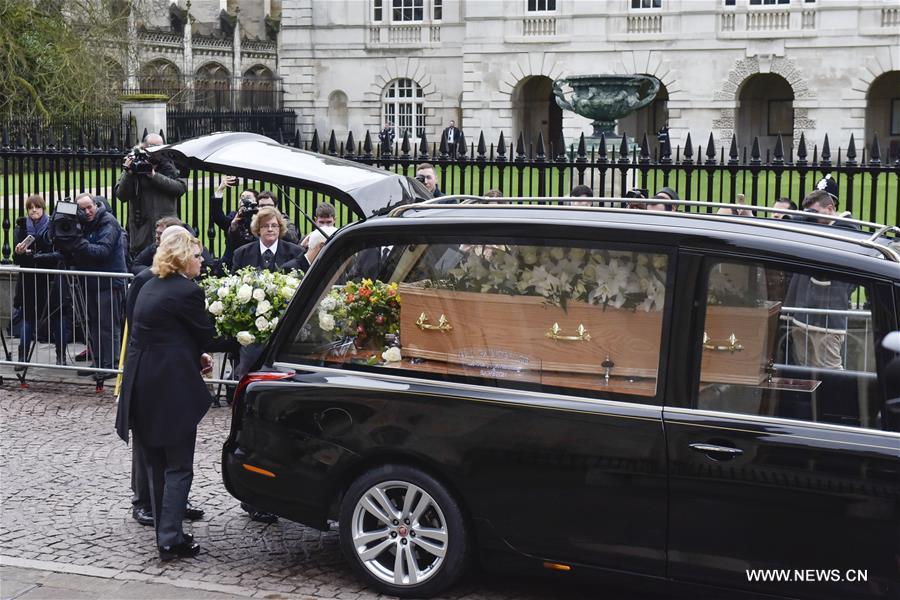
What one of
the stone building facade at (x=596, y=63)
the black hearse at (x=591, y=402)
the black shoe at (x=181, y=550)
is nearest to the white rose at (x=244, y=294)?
the black hearse at (x=591, y=402)

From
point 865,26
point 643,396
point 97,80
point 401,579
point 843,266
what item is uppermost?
point 865,26

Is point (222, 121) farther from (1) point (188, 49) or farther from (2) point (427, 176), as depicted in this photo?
(2) point (427, 176)

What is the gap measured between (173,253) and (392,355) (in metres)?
1.35

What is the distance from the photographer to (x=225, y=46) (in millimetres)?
62562

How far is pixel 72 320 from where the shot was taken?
1123 cm

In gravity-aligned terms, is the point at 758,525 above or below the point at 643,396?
below

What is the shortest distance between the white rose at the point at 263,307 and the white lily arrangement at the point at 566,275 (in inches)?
63.6

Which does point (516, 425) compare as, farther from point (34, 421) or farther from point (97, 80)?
point (97, 80)

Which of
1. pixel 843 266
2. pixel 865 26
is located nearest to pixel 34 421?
pixel 843 266

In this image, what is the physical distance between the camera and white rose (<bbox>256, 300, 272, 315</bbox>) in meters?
7.40

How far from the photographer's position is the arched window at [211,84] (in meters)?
52.3

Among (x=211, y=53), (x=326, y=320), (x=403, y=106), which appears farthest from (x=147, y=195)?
(x=211, y=53)

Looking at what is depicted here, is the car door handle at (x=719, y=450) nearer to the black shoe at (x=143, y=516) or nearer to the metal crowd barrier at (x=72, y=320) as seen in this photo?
the black shoe at (x=143, y=516)

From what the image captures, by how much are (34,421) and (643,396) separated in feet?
19.4
